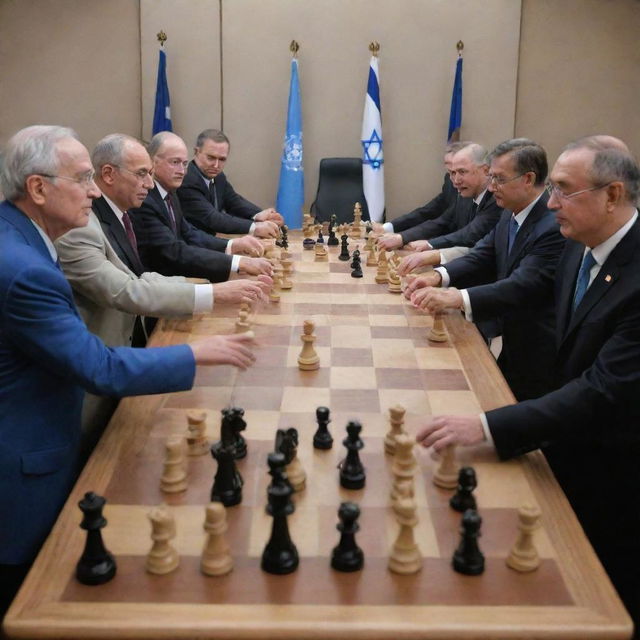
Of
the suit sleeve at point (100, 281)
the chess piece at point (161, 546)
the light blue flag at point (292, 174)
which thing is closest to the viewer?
the chess piece at point (161, 546)

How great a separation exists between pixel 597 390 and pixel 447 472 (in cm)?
55

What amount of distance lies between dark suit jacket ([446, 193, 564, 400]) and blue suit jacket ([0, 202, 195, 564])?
1.71 meters

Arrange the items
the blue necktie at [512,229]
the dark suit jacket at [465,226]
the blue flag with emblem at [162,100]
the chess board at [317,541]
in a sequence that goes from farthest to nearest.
→ the blue flag with emblem at [162,100], the dark suit jacket at [465,226], the blue necktie at [512,229], the chess board at [317,541]

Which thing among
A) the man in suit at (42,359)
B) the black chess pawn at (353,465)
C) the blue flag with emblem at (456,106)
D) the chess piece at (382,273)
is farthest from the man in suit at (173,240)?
the blue flag with emblem at (456,106)

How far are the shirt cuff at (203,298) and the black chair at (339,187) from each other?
4855mm

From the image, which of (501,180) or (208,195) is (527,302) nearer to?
(501,180)

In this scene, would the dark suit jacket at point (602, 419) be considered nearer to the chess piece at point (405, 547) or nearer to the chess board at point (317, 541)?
the chess board at point (317, 541)

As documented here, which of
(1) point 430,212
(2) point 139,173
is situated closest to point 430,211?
(1) point 430,212

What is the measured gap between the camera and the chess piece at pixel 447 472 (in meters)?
1.76

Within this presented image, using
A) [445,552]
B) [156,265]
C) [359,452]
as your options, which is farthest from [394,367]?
[156,265]

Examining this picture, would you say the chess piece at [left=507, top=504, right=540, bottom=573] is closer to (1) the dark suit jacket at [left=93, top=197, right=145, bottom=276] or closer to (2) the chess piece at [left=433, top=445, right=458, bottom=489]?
(2) the chess piece at [left=433, top=445, right=458, bottom=489]

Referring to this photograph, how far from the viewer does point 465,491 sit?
5.31ft

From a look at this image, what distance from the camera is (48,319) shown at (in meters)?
1.84

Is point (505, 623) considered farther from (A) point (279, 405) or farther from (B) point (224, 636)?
(A) point (279, 405)
